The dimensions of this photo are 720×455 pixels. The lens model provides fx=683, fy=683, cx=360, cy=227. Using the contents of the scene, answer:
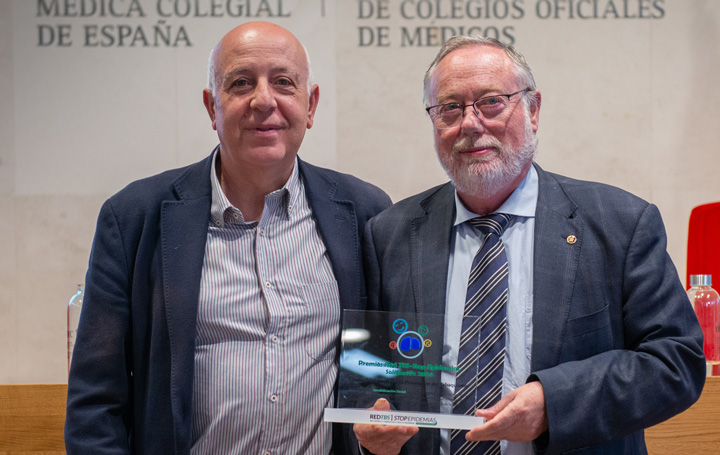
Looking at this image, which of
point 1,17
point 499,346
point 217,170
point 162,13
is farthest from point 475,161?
point 1,17

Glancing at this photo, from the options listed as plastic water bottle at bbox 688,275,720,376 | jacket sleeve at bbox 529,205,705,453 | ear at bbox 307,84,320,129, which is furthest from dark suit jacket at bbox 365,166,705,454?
plastic water bottle at bbox 688,275,720,376

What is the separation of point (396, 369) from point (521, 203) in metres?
0.61

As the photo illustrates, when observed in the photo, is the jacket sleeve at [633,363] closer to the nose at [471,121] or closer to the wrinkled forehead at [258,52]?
the nose at [471,121]

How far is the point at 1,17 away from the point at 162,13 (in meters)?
0.90

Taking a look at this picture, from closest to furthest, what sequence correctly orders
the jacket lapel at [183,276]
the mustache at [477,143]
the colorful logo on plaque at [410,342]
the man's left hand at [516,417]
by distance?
the man's left hand at [516,417] → the colorful logo on plaque at [410,342] → the jacket lapel at [183,276] → the mustache at [477,143]

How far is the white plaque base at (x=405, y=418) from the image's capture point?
5.17 feet

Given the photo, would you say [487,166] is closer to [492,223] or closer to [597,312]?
[492,223]

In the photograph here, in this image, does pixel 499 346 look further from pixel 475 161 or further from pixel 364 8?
pixel 364 8

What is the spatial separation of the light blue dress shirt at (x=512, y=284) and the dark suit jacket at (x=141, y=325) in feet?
1.05

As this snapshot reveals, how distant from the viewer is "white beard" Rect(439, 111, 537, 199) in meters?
1.90

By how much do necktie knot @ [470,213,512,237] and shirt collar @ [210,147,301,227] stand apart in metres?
0.55

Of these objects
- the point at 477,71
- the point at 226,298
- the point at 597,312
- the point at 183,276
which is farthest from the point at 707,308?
the point at 183,276

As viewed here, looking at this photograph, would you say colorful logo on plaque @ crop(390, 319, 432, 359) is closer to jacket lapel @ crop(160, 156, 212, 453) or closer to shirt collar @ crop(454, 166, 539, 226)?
shirt collar @ crop(454, 166, 539, 226)

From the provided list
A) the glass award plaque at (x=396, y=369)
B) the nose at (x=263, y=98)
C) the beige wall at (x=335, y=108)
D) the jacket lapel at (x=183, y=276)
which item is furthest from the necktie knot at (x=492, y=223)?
the beige wall at (x=335, y=108)
